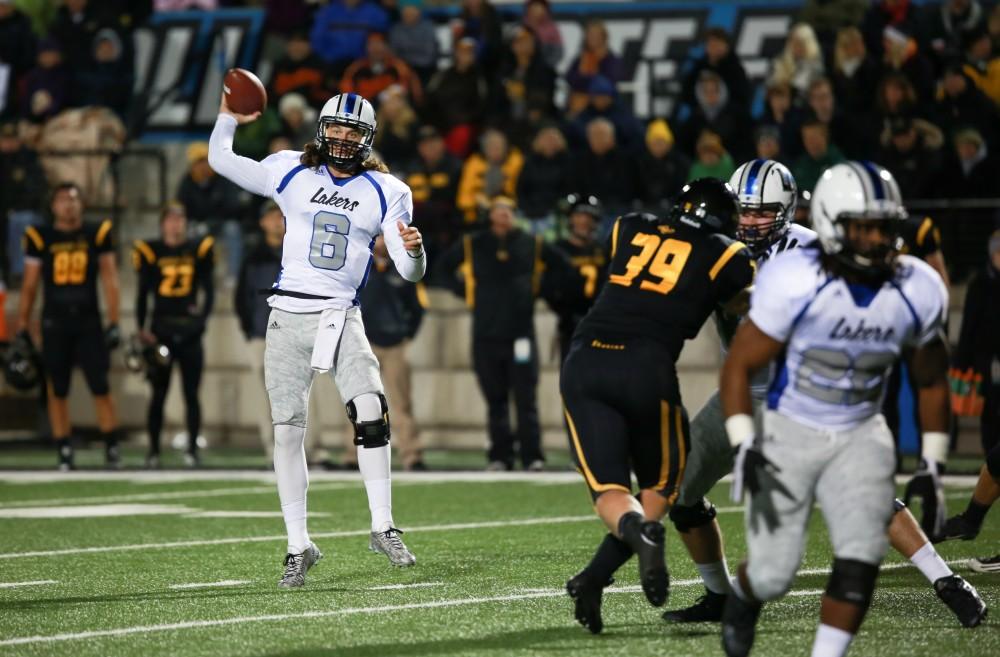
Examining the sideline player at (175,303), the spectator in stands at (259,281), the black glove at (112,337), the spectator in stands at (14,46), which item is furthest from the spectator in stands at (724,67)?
the spectator in stands at (14,46)

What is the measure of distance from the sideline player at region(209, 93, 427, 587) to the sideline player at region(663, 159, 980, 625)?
1.47 m

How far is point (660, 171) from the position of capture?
1360 centimetres

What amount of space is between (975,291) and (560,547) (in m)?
3.79

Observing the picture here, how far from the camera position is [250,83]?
7703mm

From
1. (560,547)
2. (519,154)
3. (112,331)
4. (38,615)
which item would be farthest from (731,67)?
(38,615)

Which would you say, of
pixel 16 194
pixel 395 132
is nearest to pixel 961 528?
pixel 395 132

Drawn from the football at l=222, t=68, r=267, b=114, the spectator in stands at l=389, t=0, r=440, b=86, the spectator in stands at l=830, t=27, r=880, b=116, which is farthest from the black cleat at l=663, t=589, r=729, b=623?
the spectator in stands at l=389, t=0, r=440, b=86

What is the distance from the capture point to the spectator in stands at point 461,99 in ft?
49.1

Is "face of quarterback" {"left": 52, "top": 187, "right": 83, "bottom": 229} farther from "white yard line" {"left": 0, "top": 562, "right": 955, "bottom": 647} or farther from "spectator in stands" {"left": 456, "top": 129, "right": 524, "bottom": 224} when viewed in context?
"white yard line" {"left": 0, "top": 562, "right": 955, "bottom": 647}

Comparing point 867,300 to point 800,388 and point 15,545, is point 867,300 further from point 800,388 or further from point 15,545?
point 15,545

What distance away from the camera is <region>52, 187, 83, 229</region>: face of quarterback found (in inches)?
504

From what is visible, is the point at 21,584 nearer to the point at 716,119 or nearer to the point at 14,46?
the point at 716,119

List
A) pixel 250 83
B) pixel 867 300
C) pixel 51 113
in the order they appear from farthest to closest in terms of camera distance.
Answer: pixel 51 113, pixel 250 83, pixel 867 300

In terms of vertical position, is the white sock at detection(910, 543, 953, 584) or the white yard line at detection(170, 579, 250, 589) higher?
the white sock at detection(910, 543, 953, 584)
